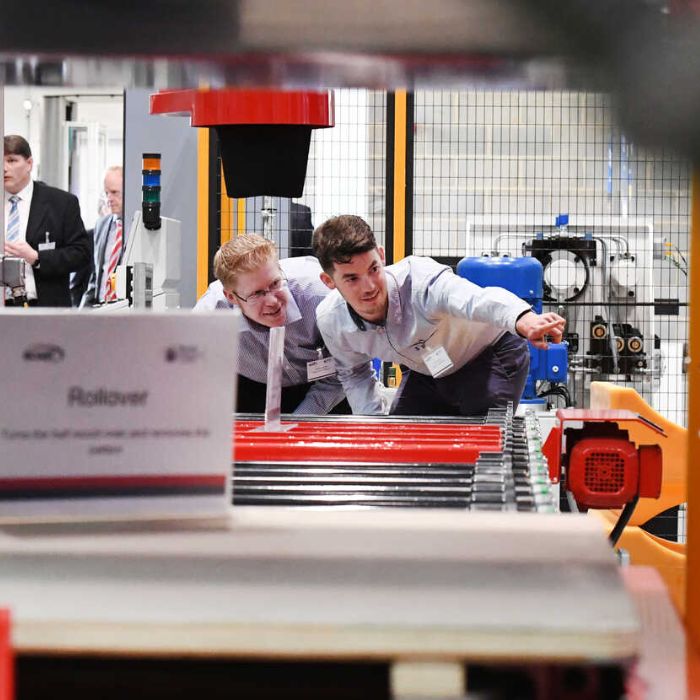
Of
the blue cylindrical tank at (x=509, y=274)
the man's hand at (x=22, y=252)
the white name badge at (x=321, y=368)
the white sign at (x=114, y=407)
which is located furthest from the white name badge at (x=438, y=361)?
the man's hand at (x=22, y=252)

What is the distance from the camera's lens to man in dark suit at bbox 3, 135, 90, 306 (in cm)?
584

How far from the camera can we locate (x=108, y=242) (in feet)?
24.7

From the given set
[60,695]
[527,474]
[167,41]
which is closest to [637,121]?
[167,41]

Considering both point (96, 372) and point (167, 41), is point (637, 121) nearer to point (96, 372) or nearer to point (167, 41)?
point (167, 41)

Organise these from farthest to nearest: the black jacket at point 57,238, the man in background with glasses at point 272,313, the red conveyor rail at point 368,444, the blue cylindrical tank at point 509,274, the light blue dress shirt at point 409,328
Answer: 1. the black jacket at point 57,238
2. the blue cylindrical tank at point 509,274
3. the man in background with glasses at point 272,313
4. the light blue dress shirt at point 409,328
5. the red conveyor rail at point 368,444

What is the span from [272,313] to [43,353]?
2702 mm

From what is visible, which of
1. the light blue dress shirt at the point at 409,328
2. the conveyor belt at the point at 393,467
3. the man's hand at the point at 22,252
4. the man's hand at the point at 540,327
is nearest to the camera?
the conveyor belt at the point at 393,467

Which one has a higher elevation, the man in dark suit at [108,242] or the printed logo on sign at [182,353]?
the man in dark suit at [108,242]

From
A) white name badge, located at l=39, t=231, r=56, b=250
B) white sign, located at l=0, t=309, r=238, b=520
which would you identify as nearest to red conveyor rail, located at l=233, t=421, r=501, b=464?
white sign, located at l=0, t=309, r=238, b=520

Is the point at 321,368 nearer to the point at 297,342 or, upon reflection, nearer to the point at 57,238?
the point at 297,342

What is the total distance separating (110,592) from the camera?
81cm

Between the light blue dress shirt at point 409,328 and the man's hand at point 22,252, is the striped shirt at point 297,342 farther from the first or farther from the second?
the man's hand at point 22,252

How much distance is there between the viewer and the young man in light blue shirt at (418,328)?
3324 mm

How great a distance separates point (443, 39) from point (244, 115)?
124 cm
